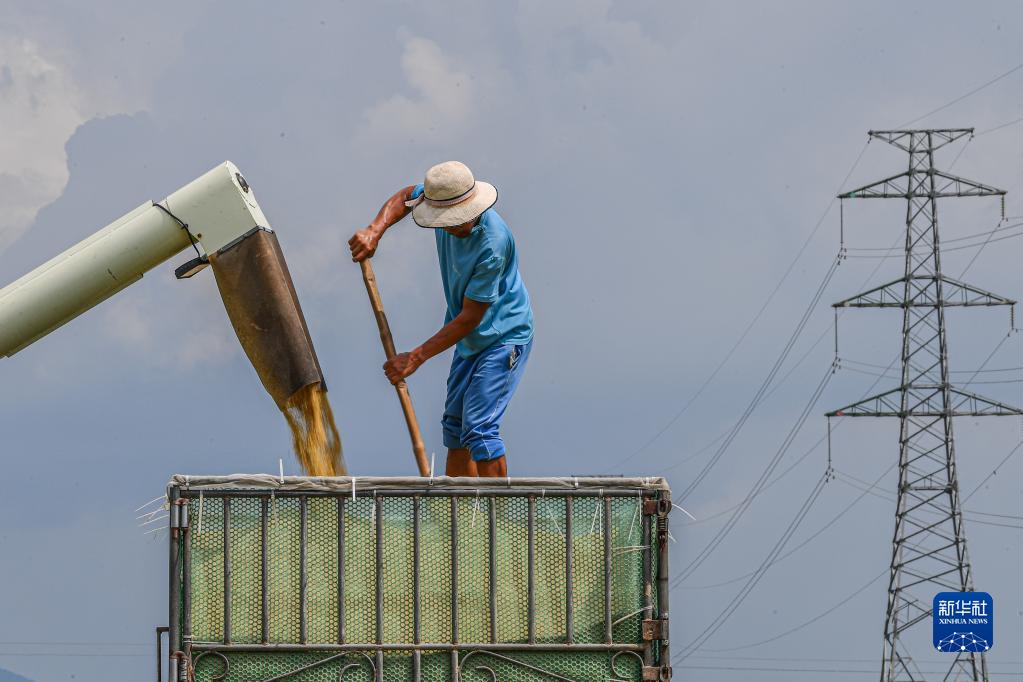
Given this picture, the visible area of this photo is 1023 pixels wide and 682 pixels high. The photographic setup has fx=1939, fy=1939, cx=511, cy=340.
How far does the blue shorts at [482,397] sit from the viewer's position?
12.2m

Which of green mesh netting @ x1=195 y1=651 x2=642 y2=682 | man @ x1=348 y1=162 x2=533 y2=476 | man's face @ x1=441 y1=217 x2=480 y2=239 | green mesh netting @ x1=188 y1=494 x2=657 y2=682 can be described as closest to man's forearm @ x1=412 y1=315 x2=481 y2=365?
man @ x1=348 y1=162 x2=533 y2=476

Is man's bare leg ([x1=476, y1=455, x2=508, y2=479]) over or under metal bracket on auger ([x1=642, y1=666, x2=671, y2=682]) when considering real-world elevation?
over

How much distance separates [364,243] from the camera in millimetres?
12539

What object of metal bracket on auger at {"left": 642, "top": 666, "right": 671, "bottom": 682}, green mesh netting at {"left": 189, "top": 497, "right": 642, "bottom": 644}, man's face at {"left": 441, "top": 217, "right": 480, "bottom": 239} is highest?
man's face at {"left": 441, "top": 217, "right": 480, "bottom": 239}

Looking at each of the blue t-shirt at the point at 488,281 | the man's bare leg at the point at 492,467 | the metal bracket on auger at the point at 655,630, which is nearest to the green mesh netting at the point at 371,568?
the metal bracket on auger at the point at 655,630

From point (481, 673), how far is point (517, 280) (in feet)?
10.7

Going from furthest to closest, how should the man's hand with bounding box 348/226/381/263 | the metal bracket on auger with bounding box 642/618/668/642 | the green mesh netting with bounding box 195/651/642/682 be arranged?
1. the man's hand with bounding box 348/226/381/263
2. the metal bracket on auger with bounding box 642/618/668/642
3. the green mesh netting with bounding box 195/651/642/682

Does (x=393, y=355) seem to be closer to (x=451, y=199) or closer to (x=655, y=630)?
(x=451, y=199)

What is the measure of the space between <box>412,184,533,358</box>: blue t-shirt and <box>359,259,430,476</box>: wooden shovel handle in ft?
1.42

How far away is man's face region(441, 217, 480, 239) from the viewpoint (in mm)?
12016

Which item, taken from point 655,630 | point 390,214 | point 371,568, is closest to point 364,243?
point 390,214

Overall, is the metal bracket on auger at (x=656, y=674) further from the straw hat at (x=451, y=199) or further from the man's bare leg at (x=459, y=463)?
the straw hat at (x=451, y=199)

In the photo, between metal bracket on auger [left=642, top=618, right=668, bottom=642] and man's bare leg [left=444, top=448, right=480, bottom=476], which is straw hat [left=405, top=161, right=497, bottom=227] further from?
metal bracket on auger [left=642, top=618, right=668, bottom=642]

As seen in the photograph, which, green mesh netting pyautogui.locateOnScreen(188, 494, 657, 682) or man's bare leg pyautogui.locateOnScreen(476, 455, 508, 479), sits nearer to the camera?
green mesh netting pyautogui.locateOnScreen(188, 494, 657, 682)
